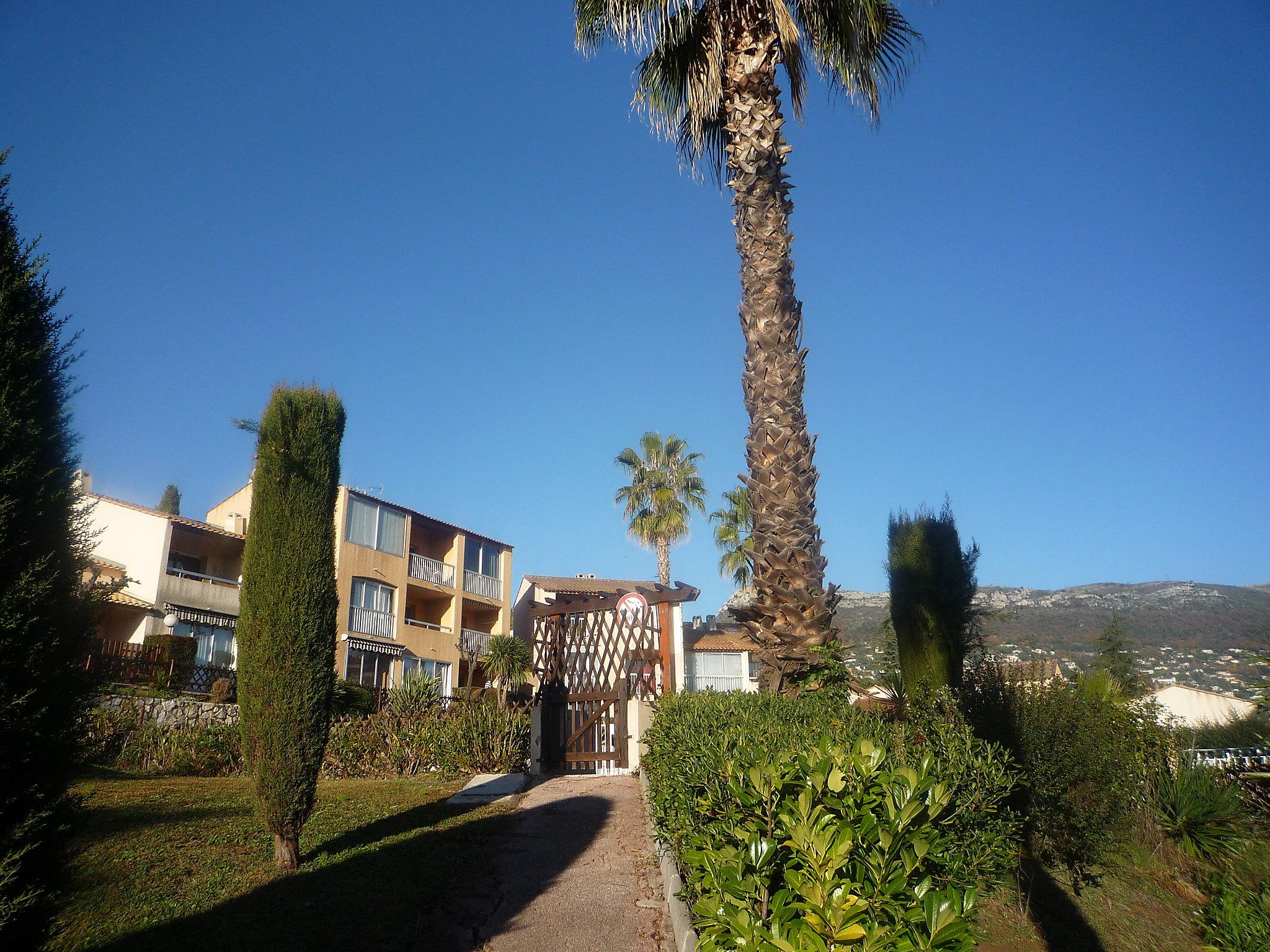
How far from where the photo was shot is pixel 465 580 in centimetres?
3859

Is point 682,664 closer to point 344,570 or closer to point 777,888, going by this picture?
point 344,570

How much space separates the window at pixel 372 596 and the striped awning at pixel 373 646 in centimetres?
126

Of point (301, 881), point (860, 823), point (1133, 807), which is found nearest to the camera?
point (860, 823)

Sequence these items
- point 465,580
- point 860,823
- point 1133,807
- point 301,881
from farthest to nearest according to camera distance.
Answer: point 465,580 → point 1133,807 → point 301,881 → point 860,823

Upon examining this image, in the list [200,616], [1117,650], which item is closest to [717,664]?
[1117,650]

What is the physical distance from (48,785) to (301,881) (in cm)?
374

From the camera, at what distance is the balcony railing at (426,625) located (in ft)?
115

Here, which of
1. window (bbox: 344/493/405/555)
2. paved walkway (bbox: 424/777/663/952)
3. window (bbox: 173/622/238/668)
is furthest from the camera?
window (bbox: 344/493/405/555)

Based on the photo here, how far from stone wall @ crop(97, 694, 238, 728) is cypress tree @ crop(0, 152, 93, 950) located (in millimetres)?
12228

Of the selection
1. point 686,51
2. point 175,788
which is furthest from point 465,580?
point 686,51

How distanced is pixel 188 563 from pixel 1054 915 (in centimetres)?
3233

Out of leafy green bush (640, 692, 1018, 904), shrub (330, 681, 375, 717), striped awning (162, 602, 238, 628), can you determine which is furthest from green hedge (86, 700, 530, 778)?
striped awning (162, 602, 238, 628)

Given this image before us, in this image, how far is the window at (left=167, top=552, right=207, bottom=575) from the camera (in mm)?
30766

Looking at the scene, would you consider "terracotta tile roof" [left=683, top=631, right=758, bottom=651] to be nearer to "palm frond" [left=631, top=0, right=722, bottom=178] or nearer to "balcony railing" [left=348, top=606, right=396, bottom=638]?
"balcony railing" [left=348, top=606, right=396, bottom=638]
